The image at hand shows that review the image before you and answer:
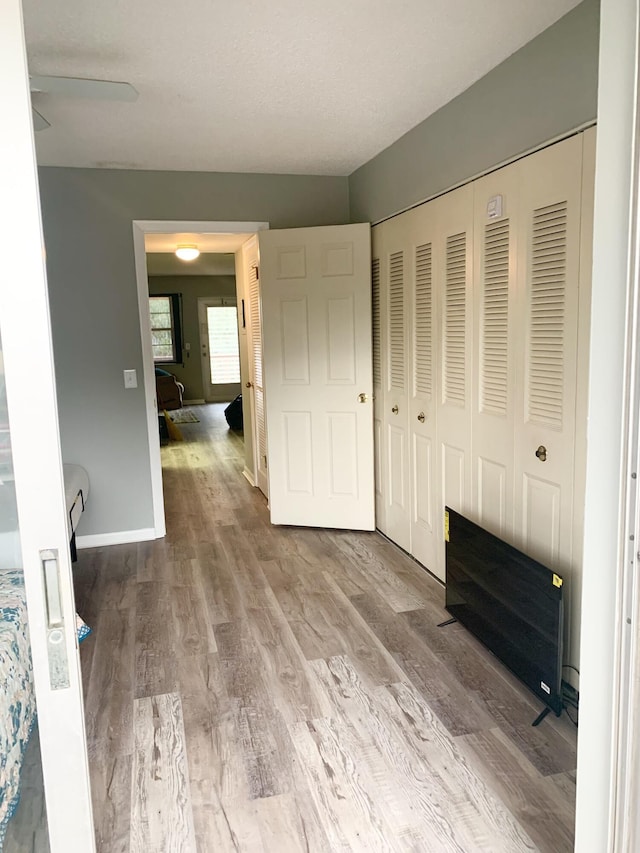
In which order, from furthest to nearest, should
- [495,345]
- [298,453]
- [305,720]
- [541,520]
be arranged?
[298,453], [495,345], [541,520], [305,720]

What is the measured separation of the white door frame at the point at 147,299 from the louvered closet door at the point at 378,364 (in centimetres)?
87

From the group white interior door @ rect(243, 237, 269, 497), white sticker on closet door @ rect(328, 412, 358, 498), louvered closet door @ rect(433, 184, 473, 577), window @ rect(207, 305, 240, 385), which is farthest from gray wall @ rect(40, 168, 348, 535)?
window @ rect(207, 305, 240, 385)

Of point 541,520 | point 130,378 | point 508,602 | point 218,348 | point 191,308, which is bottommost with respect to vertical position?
point 508,602

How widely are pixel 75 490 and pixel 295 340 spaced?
1.64 m

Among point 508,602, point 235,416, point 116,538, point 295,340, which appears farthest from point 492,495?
point 235,416

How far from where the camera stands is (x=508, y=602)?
247 centimetres

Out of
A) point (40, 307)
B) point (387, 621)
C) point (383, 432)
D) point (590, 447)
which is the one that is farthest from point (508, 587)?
point (40, 307)

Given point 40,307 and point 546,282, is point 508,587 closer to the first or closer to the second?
point 546,282

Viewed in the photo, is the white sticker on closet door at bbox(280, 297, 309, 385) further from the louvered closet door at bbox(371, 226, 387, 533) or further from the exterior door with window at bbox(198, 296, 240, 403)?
the exterior door with window at bbox(198, 296, 240, 403)

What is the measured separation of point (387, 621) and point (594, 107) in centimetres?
225

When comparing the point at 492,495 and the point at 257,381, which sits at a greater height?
the point at 257,381

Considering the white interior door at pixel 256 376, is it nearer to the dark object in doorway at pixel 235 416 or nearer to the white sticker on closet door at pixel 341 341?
the white sticker on closet door at pixel 341 341

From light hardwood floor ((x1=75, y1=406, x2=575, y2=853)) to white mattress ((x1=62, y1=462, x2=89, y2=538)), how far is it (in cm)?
38

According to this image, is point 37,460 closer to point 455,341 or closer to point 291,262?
point 455,341
